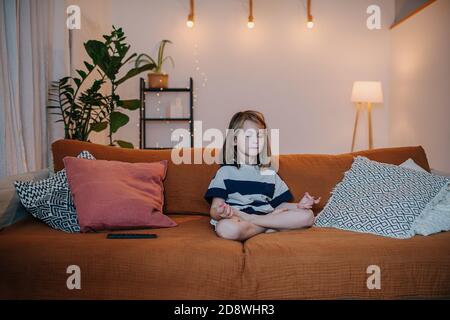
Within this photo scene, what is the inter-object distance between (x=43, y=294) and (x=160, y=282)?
14.8 inches

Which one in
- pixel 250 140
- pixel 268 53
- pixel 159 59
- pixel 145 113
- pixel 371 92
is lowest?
pixel 250 140

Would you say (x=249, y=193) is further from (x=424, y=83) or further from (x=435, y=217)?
(x=424, y=83)

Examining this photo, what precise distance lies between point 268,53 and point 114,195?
11.7ft

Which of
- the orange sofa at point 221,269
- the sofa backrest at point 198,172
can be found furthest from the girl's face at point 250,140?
the orange sofa at point 221,269

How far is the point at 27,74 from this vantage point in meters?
2.92

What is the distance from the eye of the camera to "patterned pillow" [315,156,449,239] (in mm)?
1680

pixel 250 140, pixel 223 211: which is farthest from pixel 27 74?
pixel 223 211

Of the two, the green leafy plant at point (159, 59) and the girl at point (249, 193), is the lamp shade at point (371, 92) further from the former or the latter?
the girl at point (249, 193)

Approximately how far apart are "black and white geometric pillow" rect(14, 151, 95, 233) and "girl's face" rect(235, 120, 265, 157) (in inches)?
31.3

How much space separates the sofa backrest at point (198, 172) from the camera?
2057 mm

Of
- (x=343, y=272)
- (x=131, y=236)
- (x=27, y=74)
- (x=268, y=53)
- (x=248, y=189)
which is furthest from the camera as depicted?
(x=268, y=53)

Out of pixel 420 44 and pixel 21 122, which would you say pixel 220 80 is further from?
pixel 21 122

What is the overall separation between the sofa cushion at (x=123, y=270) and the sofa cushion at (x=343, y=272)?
0.08m

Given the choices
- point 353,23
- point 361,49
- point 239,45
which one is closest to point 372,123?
point 361,49
